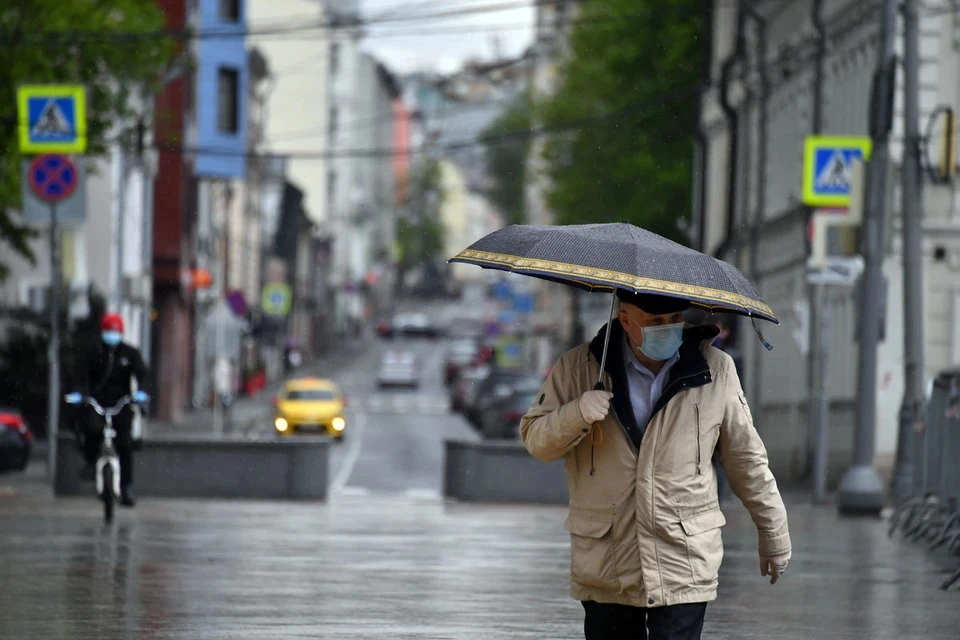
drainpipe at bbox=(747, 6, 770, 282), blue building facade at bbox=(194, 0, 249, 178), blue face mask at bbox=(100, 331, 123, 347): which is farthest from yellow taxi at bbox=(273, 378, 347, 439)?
blue face mask at bbox=(100, 331, 123, 347)

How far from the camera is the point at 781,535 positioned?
688 centimetres

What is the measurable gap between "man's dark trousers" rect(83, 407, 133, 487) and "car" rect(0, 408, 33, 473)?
927 cm

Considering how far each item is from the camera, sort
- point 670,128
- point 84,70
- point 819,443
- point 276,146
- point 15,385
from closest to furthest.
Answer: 1. point 819,443
2. point 84,70
3. point 15,385
4. point 670,128
5. point 276,146

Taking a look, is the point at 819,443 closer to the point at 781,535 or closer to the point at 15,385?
the point at 15,385

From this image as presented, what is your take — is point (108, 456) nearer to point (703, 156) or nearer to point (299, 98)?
point (703, 156)

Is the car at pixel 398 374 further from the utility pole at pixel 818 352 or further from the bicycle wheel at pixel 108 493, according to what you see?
the bicycle wheel at pixel 108 493

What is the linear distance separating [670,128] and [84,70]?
91.7ft

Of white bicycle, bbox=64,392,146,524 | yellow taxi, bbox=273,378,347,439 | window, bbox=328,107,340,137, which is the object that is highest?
window, bbox=328,107,340,137

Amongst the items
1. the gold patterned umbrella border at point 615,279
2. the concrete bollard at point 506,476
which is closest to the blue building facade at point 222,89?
the concrete bollard at point 506,476

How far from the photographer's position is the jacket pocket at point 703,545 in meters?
6.66

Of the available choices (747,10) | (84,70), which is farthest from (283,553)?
(747,10)

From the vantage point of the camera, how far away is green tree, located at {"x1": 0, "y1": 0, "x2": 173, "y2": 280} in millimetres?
30391

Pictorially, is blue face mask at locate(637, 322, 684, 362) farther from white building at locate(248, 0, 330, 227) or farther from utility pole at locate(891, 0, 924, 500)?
white building at locate(248, 0, 330, 227)

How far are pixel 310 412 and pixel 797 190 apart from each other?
53.9 feet
